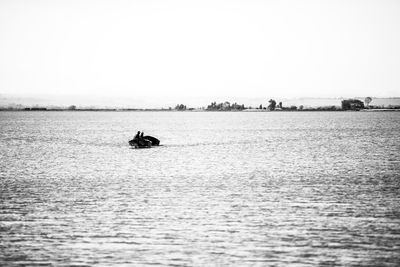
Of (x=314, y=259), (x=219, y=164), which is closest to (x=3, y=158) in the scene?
(x=219, y=164)

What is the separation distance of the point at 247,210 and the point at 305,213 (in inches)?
130

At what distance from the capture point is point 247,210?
1390 inches

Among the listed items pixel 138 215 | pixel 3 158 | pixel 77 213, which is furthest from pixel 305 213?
pixel 3 158

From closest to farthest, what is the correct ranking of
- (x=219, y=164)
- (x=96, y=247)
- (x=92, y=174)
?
1. (x=96, y=247)
2. (x=92, y=174)
3. (x=219, y=164)

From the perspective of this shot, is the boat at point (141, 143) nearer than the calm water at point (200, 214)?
No

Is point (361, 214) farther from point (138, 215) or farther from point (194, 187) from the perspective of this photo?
point (194, 187)

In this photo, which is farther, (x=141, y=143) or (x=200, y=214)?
(x=141, y=143)

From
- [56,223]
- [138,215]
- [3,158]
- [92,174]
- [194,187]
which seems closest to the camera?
[56,223]

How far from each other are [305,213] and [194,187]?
13.7 m

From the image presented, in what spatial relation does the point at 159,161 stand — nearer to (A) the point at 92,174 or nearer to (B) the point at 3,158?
(A) the point at 92,174

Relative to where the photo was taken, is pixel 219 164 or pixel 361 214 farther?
pixel 219 164

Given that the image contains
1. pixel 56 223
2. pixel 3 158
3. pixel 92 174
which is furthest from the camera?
pixel 3 158

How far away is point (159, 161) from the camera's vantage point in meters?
70.2

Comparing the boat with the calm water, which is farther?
the boat
